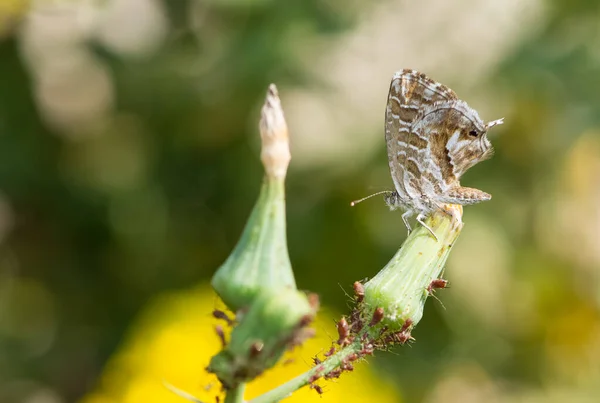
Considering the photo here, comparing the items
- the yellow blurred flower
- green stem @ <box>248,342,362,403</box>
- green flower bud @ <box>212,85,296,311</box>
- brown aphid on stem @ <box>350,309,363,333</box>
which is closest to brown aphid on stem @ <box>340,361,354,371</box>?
green stem @ <box>248,342,362,403</box>

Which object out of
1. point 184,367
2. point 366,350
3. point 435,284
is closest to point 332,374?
point 366,350

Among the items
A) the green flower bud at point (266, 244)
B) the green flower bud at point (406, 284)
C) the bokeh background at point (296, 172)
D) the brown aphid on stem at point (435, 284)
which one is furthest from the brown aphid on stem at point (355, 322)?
the bokeh background at point (296, 172)

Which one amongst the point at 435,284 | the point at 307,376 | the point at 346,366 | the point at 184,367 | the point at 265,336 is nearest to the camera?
the point at 265,336

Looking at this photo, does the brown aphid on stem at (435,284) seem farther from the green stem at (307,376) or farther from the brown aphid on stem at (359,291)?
the green stem at (307,376)

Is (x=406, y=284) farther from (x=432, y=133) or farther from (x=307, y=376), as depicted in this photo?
(x=432, y=133)

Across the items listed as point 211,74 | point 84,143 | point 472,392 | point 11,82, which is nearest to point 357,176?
point 211,74
